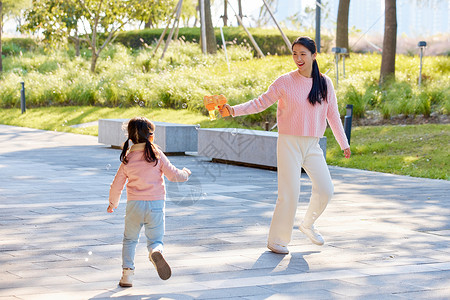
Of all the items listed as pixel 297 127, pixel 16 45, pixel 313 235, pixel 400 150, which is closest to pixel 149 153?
pixel 297 127

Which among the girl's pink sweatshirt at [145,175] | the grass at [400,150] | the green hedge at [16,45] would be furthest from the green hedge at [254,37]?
the girl's pink sweatshirt at [145,175]

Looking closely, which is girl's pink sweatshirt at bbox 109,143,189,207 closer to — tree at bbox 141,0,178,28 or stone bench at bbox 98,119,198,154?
stone bench at bbox 98,119,198,154

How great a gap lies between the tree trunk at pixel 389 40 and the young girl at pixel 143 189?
16.2 m

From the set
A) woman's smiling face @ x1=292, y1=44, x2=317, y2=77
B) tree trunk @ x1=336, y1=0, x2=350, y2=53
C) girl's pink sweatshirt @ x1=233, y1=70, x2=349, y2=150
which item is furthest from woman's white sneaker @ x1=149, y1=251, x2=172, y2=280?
tree trunk @ x1=336, y1=0, x2=350, y2=53

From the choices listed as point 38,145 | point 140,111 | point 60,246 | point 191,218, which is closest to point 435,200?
point 191,218

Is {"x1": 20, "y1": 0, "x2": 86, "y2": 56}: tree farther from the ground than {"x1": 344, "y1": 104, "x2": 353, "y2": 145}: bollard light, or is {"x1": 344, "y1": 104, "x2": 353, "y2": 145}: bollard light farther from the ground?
{"x1": 20, "y1": 0, "x2": 86, "y2": 56}: tree

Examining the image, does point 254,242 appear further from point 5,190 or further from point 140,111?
point 140,111

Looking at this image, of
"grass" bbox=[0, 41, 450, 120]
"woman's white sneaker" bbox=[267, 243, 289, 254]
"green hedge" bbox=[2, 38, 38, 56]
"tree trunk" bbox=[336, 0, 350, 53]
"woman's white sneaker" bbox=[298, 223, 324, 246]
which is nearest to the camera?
"woman's white sneaker" bbox=[267, 243, 289, 254]

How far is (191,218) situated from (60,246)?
1.82 m

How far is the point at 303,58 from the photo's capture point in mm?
6016

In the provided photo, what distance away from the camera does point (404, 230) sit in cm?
733

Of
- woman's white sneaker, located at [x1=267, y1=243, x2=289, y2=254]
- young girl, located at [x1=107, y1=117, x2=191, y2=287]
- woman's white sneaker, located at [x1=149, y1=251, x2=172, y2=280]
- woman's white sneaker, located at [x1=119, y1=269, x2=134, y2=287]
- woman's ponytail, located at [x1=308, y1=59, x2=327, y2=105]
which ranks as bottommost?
woman's white sneaker, located at [x1=267, y1=243, x2=289, y2=254]

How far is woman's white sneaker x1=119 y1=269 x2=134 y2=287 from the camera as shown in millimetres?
5020

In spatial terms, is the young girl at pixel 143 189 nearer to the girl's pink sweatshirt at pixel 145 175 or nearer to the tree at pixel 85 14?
the girl's pink sweatshirt at pixel 145 175
